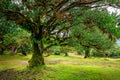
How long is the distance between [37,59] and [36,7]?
7.39 metres

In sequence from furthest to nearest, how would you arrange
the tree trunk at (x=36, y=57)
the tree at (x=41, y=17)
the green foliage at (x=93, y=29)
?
the tree trunk at (x=36, y=57)
the green foliage at (x=93, y=29)
the tree at (x=41, y=17)

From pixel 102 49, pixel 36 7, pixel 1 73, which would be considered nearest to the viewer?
pixel 36 7

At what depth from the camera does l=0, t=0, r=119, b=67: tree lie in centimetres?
1532

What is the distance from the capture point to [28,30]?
21094mm

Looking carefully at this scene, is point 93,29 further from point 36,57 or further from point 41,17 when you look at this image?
point 36,57

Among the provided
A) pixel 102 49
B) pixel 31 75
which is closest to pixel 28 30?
pixel 31 75

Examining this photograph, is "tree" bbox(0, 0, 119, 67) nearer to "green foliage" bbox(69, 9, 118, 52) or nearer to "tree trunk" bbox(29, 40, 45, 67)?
"tree trunk" bbox(29, 40, 45, 67)

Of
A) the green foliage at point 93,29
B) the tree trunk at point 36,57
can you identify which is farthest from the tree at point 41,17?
the green foliage at point 93,29

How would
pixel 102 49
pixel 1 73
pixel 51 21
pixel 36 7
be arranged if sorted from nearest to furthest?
pixel 36 7, pixel 51 21, pixel 1 73, pixel 102 49

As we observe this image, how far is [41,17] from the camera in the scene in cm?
1816

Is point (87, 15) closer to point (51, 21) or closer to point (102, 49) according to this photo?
point (51, 21)

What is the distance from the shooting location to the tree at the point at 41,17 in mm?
15320

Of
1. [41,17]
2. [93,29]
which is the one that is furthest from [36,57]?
[93,29]

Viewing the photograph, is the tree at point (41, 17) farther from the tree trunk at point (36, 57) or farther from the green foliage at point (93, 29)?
the green foliage at point (93, 29)
